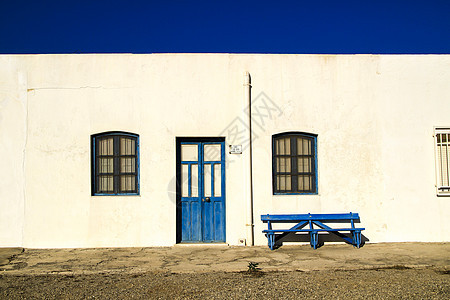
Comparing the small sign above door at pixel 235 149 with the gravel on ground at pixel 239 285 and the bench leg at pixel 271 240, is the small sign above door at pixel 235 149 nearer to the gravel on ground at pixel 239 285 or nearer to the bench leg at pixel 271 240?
the bench leg at pixel 271 240

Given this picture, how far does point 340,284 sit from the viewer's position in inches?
235

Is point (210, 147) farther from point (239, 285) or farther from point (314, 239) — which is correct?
point (239, 285)

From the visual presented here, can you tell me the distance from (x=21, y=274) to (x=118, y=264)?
155 cm

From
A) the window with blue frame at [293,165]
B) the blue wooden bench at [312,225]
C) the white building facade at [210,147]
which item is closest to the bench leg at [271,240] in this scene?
the blue wooden bench at [312,225]

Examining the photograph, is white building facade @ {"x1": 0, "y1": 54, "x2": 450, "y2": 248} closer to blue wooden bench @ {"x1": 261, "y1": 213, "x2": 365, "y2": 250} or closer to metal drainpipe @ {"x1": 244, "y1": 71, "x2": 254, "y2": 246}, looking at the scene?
metal drainpipe @ {"x1": 244, "y1": 71, "x2": 254, "y2": 246}

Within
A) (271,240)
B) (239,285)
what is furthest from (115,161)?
(239,285)

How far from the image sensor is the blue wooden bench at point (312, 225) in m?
8.56

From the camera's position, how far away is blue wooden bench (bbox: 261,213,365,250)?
8.56 metres

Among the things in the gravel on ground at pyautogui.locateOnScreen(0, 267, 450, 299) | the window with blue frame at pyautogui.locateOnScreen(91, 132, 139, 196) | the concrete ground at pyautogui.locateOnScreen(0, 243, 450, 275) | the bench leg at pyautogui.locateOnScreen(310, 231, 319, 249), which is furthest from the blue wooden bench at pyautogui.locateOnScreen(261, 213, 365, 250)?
the window with blue frame at pyautogui.locateOnScreen(91, 132, 139, 196)

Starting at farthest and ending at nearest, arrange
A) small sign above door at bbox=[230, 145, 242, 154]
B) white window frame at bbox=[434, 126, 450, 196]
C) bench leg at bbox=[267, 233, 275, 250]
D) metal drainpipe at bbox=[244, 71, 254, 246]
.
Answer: white window frame at bbox=[434, 126, 450, 196]
small sign above door at bbox=[230, 145, 242, 154]
metal drainpipe at bbox=[244, 71, 254, 246]
bench leg at bbox=[267, 233, 275, 250]

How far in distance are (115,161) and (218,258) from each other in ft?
10.3

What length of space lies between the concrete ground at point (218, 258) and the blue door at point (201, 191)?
0.39 meters

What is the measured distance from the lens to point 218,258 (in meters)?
7.80

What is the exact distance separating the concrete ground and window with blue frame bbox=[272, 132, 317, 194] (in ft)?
4.13
